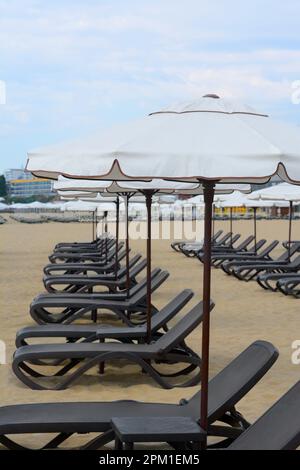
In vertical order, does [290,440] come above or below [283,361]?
above

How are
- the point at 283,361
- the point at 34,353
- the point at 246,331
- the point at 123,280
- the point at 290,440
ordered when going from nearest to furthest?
the point at 290,440 → the point at 34,353 → the point at 283,361 → the point at 246,331 → the point at 123,280

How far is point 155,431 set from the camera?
3783 mm

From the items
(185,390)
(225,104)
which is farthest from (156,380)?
(225,104)

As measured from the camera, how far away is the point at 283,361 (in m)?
7.39

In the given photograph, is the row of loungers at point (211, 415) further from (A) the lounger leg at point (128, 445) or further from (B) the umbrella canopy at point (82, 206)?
(B) the umbrella canopy at point (82, 206)

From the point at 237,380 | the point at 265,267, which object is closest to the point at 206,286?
the point at 237,380

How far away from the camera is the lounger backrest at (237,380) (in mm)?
4332

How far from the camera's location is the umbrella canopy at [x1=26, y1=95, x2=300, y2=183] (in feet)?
11.6

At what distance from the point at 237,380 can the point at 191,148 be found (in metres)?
1.59

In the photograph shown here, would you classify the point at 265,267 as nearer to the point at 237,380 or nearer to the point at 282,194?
the point at 282,194

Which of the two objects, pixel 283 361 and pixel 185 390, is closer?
pixel 185 390

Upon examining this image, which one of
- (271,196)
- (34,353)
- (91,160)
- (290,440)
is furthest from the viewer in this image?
(271,196)
